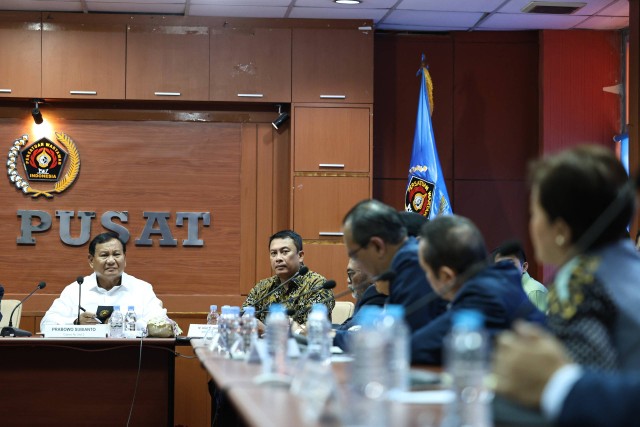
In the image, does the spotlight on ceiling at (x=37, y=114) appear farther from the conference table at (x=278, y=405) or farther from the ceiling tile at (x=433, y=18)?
the conference table at (x=278, y=405)

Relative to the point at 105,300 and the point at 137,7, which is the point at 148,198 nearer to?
the point at 137,7

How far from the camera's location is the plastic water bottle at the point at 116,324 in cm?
530

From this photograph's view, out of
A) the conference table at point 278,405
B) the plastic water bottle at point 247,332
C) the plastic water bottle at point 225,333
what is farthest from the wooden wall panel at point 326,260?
the conference table at point 278,405

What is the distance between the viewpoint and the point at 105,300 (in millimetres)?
6035

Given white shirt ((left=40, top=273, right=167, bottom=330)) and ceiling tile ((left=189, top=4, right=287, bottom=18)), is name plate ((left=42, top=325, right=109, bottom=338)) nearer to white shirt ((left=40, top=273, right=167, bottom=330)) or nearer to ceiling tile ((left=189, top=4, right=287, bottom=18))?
white shirt ((left=40, top=273, right=167, bottom=330))

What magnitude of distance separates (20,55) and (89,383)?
3165 millimetres

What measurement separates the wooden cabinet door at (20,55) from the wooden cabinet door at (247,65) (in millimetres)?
1326

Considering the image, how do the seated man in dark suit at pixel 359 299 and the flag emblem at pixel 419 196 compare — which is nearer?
the seated man in dark suit at pixel 359 299

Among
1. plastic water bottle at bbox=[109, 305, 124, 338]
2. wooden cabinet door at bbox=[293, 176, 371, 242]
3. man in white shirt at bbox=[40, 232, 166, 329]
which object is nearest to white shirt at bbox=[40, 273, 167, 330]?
man in white shirt at bbox=[40, 232, 166, 329]

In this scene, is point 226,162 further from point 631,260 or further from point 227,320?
point 631,260

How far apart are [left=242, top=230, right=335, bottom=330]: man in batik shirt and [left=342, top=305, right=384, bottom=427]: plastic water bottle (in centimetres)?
367

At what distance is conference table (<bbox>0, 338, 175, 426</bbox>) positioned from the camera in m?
5.07

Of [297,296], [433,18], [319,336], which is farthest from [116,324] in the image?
[433,18]

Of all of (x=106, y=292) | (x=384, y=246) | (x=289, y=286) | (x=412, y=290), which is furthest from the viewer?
(x=106, y=292)
